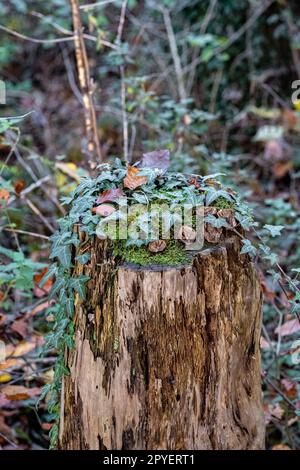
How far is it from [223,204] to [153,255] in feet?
1.26

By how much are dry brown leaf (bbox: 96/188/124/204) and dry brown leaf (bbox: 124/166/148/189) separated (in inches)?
1.7

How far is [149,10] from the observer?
7188 mm

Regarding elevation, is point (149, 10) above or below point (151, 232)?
above

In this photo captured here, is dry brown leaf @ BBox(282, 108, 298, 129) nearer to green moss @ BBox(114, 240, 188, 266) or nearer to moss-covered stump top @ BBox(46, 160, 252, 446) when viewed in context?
moss-covered stump top @ BBox(46, 160, 252, 446)

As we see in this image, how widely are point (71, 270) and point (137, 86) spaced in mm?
Result: 2404

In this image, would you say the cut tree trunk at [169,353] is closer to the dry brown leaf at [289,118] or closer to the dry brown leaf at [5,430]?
the dry brown leaf at [5,430]

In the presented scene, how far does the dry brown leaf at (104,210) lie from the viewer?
2.11m

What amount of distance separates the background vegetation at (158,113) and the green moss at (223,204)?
3.89ft

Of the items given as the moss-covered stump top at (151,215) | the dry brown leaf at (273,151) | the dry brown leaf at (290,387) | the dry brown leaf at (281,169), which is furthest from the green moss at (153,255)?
the dry brown leaf at (273,151)

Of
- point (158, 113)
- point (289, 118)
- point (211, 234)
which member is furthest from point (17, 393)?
point (289, 118)

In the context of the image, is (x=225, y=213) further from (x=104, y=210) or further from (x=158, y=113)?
(x=158, y=113)
